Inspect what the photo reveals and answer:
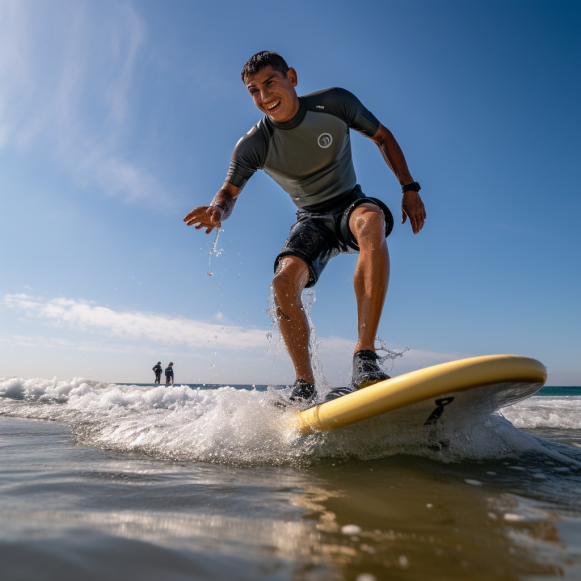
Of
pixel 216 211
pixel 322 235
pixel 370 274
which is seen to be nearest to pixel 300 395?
pixel 370 274

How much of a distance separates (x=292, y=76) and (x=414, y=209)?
3.86 feet

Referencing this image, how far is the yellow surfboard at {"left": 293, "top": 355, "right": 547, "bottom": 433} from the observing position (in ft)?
4.53

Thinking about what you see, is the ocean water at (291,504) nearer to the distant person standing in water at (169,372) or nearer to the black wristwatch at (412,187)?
the black wristwatch at (412,187)

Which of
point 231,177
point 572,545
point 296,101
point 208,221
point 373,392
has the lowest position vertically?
point 572,545

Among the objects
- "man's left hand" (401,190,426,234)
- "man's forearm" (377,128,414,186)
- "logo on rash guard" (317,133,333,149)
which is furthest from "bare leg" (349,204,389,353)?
"logo on rash guard" (317,133,333,149)

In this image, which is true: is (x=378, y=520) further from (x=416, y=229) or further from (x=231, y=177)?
(x=231, y=177)

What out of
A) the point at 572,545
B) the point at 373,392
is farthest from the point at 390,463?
the point at 572,545

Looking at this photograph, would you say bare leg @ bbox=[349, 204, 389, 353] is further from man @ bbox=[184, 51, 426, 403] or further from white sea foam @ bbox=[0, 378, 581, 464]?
white sea foam @ bbox=[0, 378, 581, 464]

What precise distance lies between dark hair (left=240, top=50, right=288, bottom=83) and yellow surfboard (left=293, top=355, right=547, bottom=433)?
2.01 meters

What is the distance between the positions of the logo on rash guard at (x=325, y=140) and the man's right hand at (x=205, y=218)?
2.62ft

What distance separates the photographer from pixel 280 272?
2.47 metres

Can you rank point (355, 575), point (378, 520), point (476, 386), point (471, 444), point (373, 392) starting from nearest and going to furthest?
point (355, 575), point (378, 520), point (476, 386), point (373, 392), point (471, 444)

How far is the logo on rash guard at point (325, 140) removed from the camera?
2.54 meters

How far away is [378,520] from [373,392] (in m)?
0.67
